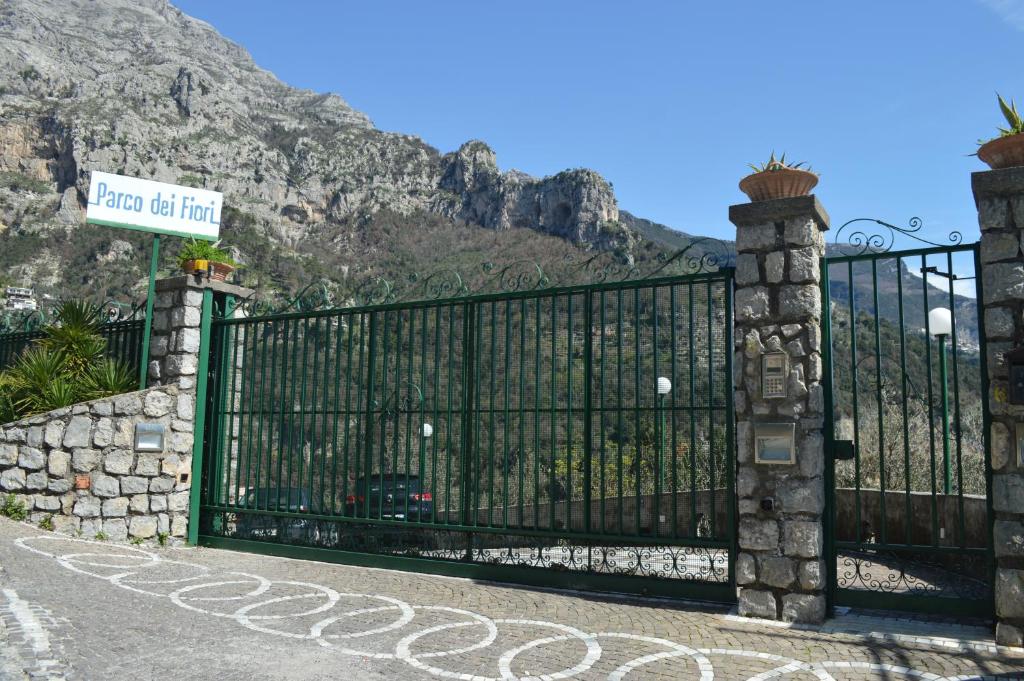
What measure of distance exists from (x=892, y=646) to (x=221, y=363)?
7658 millimetres

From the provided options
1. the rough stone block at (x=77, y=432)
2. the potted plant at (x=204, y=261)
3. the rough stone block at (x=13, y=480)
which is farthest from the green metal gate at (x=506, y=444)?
the rough stone block at (x=13, y=480)

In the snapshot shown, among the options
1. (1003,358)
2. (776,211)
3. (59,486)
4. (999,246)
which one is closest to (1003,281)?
(999,246)

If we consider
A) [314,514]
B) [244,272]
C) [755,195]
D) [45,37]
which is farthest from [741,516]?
[45,37]

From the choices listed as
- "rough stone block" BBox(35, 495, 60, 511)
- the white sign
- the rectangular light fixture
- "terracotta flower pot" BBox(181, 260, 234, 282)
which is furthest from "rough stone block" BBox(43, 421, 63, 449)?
the white sign

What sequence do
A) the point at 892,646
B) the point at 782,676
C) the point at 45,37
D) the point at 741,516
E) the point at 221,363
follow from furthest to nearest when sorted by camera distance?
the point at 45,37 < the point at 221,363 < the point at 741,516 < the point at 892,646 < the point at 782,676

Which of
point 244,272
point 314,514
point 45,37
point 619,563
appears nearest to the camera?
point 619,563

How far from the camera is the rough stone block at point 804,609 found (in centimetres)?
560

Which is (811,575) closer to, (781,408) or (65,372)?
(781,408)

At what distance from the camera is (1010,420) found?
16.8ft

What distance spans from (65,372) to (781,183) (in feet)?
29.1

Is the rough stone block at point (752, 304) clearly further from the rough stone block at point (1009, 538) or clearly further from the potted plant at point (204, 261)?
the potted plant at point (204, 261)

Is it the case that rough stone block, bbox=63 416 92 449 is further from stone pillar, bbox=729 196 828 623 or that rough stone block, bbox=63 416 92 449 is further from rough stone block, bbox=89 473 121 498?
stone pillar, bbox=729 196 828 623

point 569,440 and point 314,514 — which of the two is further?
point 314,514

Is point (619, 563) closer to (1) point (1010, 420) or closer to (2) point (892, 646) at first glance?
(2) point (892, 646)
